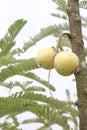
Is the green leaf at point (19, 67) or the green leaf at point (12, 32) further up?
the green leaf at point (12, 32)

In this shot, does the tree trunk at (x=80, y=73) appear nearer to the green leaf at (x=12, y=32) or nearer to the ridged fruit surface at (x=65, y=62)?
the ridged fruit surface at (x=65, y=62)

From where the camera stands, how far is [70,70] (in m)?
2.54

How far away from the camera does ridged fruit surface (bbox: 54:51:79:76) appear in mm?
2488

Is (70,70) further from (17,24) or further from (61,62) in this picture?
(17,24)

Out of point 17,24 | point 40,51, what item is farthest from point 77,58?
point 17,24

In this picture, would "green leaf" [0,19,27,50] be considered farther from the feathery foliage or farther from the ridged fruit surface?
the ridged fruit surface

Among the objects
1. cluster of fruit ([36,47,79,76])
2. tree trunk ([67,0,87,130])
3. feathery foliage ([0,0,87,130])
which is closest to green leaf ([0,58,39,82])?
feathery foliage ([0,0,87,130])

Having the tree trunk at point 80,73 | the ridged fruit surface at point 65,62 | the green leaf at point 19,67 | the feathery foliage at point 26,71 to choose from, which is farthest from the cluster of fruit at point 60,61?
the green leaf at point 19,67

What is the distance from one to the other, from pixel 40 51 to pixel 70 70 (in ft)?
0.80

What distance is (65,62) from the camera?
8.21ft

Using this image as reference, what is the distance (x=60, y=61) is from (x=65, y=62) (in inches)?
1.5

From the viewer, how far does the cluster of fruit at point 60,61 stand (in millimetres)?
2494

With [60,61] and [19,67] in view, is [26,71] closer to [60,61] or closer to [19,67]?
[19,67]

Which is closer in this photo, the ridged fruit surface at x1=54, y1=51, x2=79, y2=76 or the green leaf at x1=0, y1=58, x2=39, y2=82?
the ridged fruit surface at x1=54, y1=51, x2=79, y2=76
